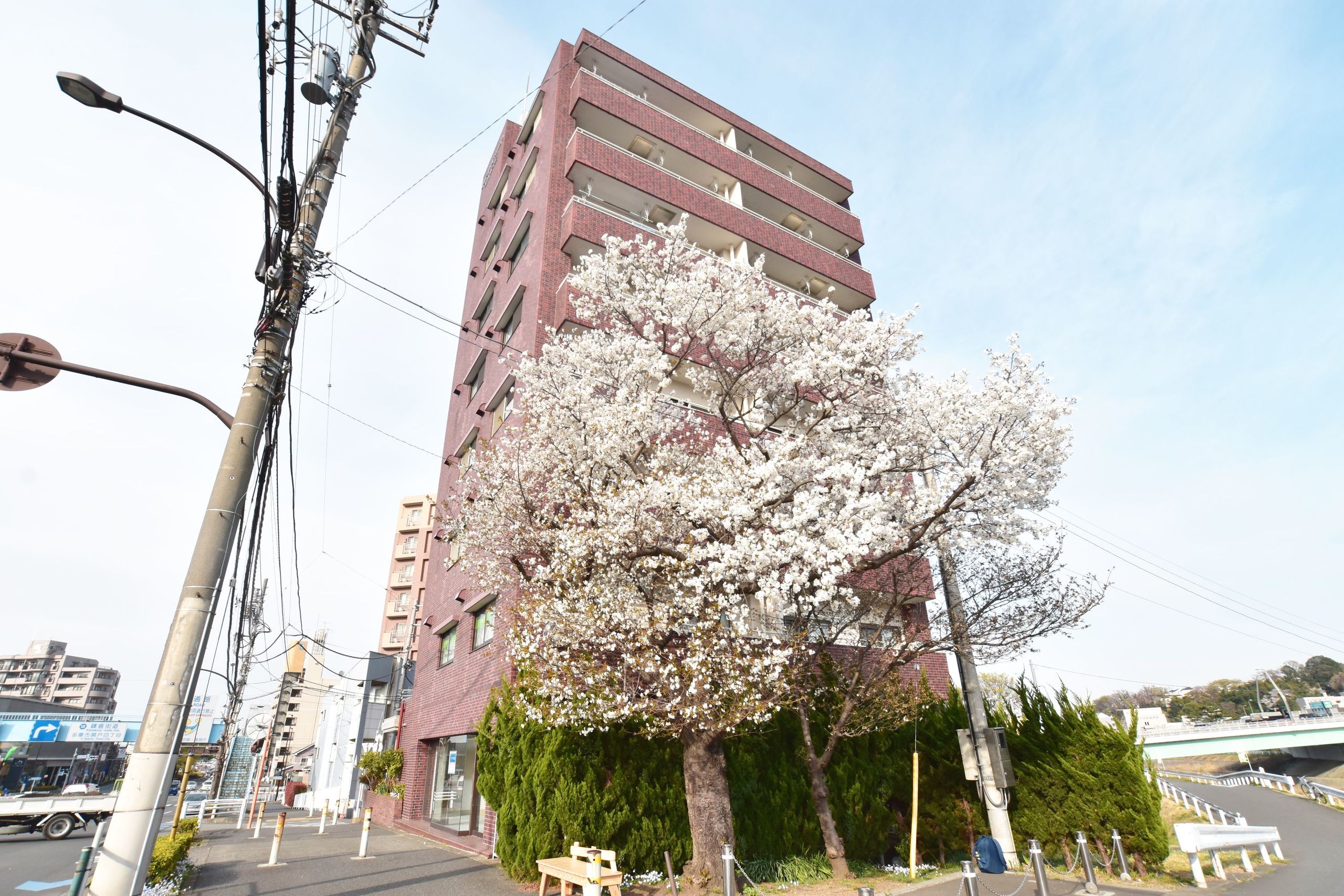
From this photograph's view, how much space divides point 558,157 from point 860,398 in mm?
12220

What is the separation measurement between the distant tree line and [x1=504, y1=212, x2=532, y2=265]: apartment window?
108255 millimetres

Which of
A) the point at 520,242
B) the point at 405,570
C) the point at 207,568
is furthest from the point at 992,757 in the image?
the point at 405,570

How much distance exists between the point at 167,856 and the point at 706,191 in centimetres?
2088

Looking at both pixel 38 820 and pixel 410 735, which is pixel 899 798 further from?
pixel 38 820

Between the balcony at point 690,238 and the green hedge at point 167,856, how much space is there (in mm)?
14763

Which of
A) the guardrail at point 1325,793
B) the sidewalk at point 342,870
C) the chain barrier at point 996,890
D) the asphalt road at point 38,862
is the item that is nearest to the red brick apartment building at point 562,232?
the sidewalk at point 342,870

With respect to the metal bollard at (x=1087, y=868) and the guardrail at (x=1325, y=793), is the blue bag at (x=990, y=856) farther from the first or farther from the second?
the guardrail at (x=1325, y=793)

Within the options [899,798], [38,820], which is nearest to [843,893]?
[899,798]

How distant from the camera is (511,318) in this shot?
65.9 feet

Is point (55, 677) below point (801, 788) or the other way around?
the other way around

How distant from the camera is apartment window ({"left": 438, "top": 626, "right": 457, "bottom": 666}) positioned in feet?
62.2

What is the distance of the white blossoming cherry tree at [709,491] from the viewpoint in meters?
9.87

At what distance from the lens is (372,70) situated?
892 centimetres

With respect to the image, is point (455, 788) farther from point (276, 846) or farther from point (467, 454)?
point (467, 454)
